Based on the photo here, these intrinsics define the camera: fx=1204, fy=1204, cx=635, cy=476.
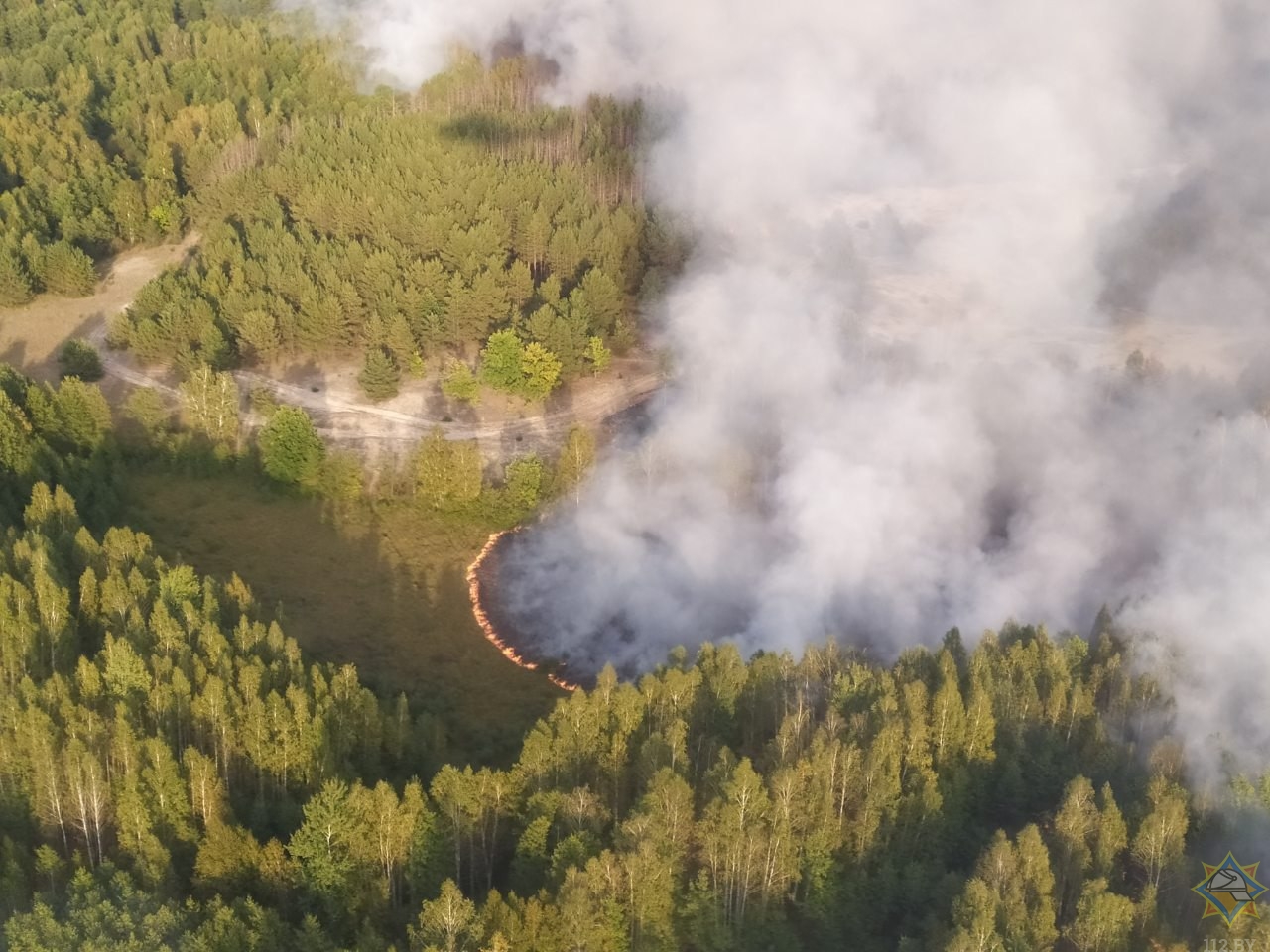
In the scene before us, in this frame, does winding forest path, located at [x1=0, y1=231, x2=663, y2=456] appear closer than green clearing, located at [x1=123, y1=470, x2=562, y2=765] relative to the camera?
No

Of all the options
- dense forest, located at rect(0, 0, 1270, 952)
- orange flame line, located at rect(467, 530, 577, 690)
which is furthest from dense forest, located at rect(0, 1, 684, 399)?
orange flame line, located at rect(467, 530, 577, 690)

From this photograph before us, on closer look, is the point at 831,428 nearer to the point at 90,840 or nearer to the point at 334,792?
the point at 334,792

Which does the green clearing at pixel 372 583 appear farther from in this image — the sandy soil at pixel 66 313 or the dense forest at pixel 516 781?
the sandy soil at pixel 66 313

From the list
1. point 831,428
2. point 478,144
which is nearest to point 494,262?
point 478,144

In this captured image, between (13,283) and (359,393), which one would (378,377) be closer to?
(359,393)

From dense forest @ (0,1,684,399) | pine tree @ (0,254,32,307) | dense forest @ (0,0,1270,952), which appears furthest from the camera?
pine tree @ (0,254,32,307)

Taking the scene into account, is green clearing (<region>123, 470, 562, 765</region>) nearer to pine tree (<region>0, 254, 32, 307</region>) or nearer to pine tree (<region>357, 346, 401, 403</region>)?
pine tree (<region>357, 346, 401, 403</region>)

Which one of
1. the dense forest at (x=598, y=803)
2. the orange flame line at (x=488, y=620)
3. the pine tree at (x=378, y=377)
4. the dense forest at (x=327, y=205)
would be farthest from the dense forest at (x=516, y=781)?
the dense forest at (x=327, y=205)
